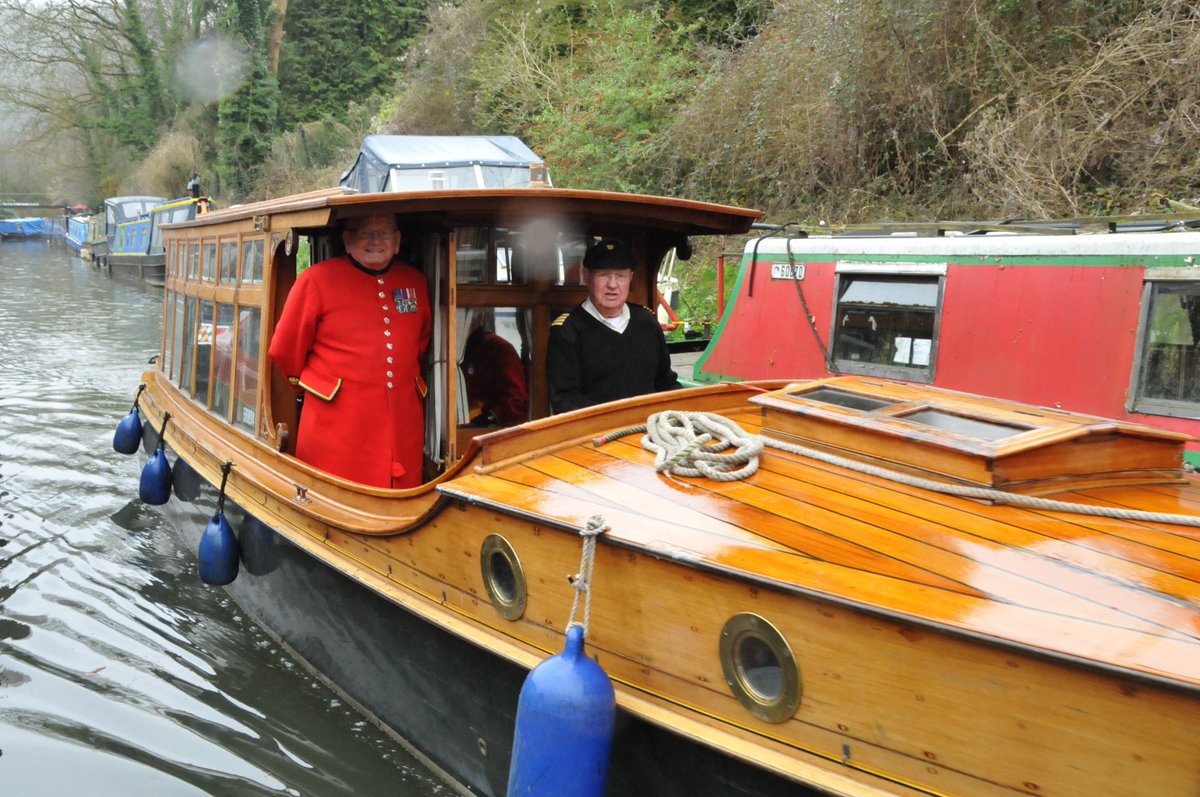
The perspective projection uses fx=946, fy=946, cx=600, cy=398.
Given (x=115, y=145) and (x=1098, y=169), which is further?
(x=115, y=145)

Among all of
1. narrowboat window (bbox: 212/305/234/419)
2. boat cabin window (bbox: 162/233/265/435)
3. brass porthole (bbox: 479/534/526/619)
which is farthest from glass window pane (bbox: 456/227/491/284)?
brass porthole (bbox: 479/534/526/619)

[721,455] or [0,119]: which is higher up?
[0,119]

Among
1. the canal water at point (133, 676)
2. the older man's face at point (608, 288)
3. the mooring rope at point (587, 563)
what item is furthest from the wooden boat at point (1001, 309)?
the canal water at point (133, 676)

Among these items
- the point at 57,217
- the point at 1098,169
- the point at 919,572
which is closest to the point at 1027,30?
the point at 1098,169

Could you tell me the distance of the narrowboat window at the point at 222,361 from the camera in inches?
197

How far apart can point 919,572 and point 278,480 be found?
2985 mm

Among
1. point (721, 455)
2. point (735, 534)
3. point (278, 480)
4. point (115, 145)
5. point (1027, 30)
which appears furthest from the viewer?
point (115, 145)

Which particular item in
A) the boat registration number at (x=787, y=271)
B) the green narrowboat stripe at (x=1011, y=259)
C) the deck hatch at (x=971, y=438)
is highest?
the green narrowboat stripe at (x=1011, y=259)

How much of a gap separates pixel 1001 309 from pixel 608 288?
2825 millimetres

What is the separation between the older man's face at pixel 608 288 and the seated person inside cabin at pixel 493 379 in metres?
0.63

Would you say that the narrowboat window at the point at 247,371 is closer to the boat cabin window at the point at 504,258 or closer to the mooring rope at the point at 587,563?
the boat cabin window at the point at 504,258

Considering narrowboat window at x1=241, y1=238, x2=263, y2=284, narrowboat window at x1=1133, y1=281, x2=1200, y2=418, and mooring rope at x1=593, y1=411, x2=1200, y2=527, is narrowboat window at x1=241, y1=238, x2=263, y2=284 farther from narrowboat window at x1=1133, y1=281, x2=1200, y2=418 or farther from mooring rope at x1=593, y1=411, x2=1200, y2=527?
narrowboat window at x1=1133, y1=281, x2=1200, y2=418

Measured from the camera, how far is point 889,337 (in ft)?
20.2

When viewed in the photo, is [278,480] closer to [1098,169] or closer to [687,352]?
[687,352]
